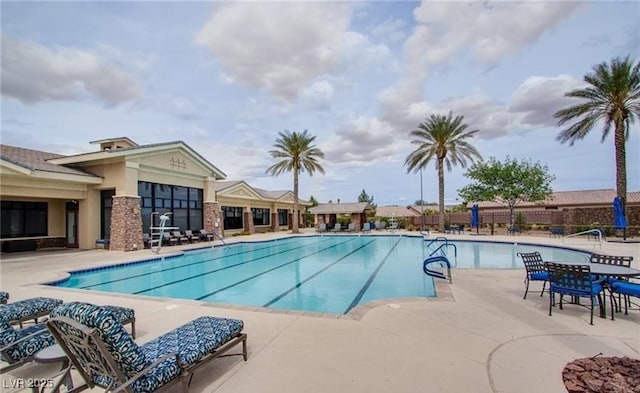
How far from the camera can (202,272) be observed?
11586 millimetres

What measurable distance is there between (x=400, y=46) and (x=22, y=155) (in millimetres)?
18417

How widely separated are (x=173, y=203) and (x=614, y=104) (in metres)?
27.0

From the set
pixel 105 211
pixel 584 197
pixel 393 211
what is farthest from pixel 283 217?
pixel 584 197

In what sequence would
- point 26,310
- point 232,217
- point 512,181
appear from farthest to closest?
point 232,217 → point 512,181 → point 26,310

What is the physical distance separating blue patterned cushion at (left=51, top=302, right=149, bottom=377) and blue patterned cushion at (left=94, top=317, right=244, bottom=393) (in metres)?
0.18

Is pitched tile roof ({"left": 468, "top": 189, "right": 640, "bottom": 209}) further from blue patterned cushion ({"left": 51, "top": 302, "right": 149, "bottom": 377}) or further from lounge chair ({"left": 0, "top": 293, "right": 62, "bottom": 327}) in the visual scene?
lounge chair ({"left": 0, "top": 293, "right": 62, "bottom": 327})

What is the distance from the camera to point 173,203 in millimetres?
19484

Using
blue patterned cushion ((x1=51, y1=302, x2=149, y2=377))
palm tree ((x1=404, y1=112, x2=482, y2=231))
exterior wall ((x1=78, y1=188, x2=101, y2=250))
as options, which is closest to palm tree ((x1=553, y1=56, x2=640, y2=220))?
palm tree ((x1=404, y1=112, x2=482, y2=231))

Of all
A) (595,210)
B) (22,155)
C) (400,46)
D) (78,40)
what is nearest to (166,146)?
(22,155)

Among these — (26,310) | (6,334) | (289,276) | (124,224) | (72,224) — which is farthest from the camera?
(72,224)

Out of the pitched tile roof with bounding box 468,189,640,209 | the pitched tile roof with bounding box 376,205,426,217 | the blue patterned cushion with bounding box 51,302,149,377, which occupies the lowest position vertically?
the blue patterned cushion with bounding box 51,302,149,377

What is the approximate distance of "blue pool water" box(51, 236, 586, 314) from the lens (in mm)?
8203

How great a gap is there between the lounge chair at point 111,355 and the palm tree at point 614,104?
22.8 meters

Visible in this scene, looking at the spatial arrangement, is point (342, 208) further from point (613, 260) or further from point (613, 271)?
point (613, 271)
